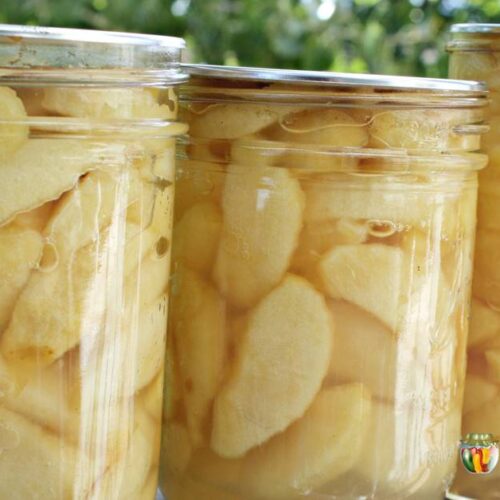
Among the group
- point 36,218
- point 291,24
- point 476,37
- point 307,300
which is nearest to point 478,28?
point 476,37

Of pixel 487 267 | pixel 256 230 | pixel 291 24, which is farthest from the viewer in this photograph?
pixel 291 24

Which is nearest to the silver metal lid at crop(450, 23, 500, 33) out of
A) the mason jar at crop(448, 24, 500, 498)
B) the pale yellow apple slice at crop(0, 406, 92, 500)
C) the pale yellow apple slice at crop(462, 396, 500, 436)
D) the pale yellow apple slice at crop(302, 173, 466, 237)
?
the mason jar at crop(448, 24, 500, 498)

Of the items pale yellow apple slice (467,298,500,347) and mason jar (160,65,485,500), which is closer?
mason jar (160,65,485,500)

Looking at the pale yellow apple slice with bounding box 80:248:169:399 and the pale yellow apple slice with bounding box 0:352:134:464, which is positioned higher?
the pale yellow apple slice with bounding box 80:248:169:399

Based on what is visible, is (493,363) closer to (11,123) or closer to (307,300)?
(307,300)

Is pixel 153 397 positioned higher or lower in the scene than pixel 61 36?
lower

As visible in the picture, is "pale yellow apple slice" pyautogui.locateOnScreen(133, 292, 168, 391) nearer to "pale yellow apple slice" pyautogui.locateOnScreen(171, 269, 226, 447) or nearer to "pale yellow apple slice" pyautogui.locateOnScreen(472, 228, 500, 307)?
"pale yellow apple slice" pyautogui.locateOnScreen(171, 269, 226, 447)

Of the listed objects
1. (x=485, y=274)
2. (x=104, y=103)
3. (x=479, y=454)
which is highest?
(x=104, y=103)
